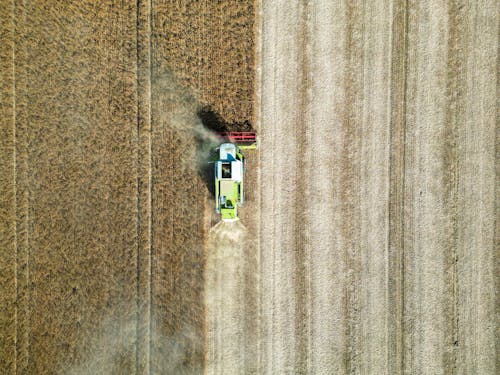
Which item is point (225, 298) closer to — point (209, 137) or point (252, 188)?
point (252, 188)

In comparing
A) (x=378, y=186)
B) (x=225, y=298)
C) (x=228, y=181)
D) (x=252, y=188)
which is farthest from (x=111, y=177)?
(x=378, y=186)

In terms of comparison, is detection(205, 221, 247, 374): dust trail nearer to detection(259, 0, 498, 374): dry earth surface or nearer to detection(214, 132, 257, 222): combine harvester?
detection(259, 0, 498, 374): dry earth surface

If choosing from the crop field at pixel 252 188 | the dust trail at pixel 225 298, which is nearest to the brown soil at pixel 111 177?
the crop field at pixel 252 188

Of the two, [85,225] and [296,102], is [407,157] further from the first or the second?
[85,225]

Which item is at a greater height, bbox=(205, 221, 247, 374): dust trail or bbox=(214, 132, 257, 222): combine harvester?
bbox=(214, 132, 257, 222): combine harvester

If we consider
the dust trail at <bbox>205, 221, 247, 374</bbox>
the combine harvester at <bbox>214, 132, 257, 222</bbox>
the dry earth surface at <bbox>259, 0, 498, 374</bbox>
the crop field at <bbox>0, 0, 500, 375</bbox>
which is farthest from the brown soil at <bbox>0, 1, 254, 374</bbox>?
the dry earth surface at <bbox>259, 0, 498, 374</bbox>

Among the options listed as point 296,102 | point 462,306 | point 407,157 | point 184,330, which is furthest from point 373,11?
point 184,330
